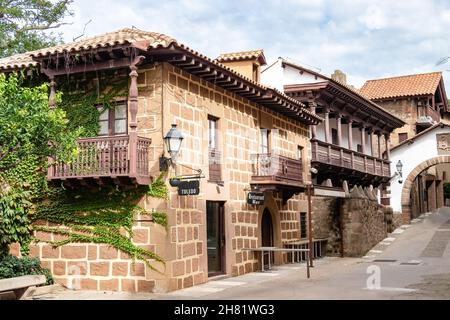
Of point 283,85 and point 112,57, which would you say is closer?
point 112,57

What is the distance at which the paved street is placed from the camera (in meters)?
11.5

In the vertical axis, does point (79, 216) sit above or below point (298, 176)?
below

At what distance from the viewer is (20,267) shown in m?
12.7

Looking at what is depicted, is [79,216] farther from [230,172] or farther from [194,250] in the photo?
[230,172]

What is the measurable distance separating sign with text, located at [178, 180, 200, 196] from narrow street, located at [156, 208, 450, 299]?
2.16 meters

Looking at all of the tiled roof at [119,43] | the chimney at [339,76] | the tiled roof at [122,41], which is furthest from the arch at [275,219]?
the chimney at [339,76]

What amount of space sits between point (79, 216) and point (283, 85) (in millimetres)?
13045

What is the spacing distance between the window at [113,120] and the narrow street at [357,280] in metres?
4.01

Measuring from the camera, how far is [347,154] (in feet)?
84.3

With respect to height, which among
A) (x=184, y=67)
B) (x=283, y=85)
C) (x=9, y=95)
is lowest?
(x=9, y=95)

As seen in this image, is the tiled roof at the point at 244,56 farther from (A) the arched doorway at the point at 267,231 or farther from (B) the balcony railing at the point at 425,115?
(B) the balcony railing at the point at 425,115

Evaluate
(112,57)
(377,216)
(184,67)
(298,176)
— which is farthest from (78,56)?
(377,216)

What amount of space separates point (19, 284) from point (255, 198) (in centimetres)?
735

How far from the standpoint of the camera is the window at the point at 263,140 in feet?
58.1
